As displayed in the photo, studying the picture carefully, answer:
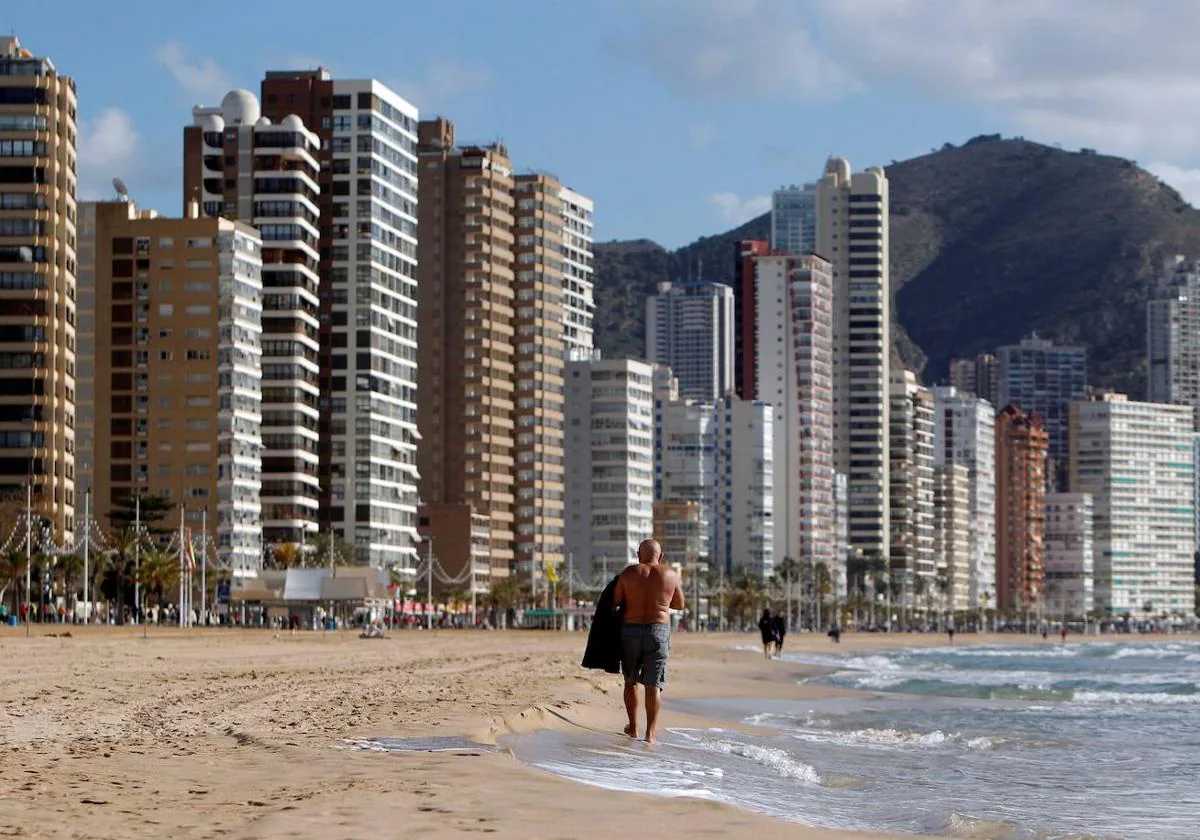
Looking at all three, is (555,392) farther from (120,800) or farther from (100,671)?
(120,800)

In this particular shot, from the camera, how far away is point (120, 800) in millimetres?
12633

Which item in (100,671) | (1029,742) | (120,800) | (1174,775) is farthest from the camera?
(100,671)

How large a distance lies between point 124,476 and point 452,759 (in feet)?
388

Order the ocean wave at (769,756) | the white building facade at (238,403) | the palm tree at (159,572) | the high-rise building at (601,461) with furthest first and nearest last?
the high-rise building at (601,461), the white building facade at (238,403), the palm tree at (159,572), the ocean wave at (769,756)

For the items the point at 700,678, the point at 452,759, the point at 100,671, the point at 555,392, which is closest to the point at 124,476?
the point at 555,392

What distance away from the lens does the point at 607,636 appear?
63.4 feet

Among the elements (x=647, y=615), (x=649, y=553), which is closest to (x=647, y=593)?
(x=647, y=615)

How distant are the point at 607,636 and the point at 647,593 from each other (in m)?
0.68

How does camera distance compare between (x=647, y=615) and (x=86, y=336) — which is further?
(x=86, y=336)

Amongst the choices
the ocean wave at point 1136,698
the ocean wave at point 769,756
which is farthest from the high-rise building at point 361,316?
the ocean wave at point 769,756

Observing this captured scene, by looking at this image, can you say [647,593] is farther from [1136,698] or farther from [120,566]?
[120,566]

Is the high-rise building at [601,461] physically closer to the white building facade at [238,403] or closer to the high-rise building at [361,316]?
the high-rise building at [361,316]

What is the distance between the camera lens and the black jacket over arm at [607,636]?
19.2 meters

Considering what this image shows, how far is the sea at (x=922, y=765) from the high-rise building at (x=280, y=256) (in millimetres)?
101240
